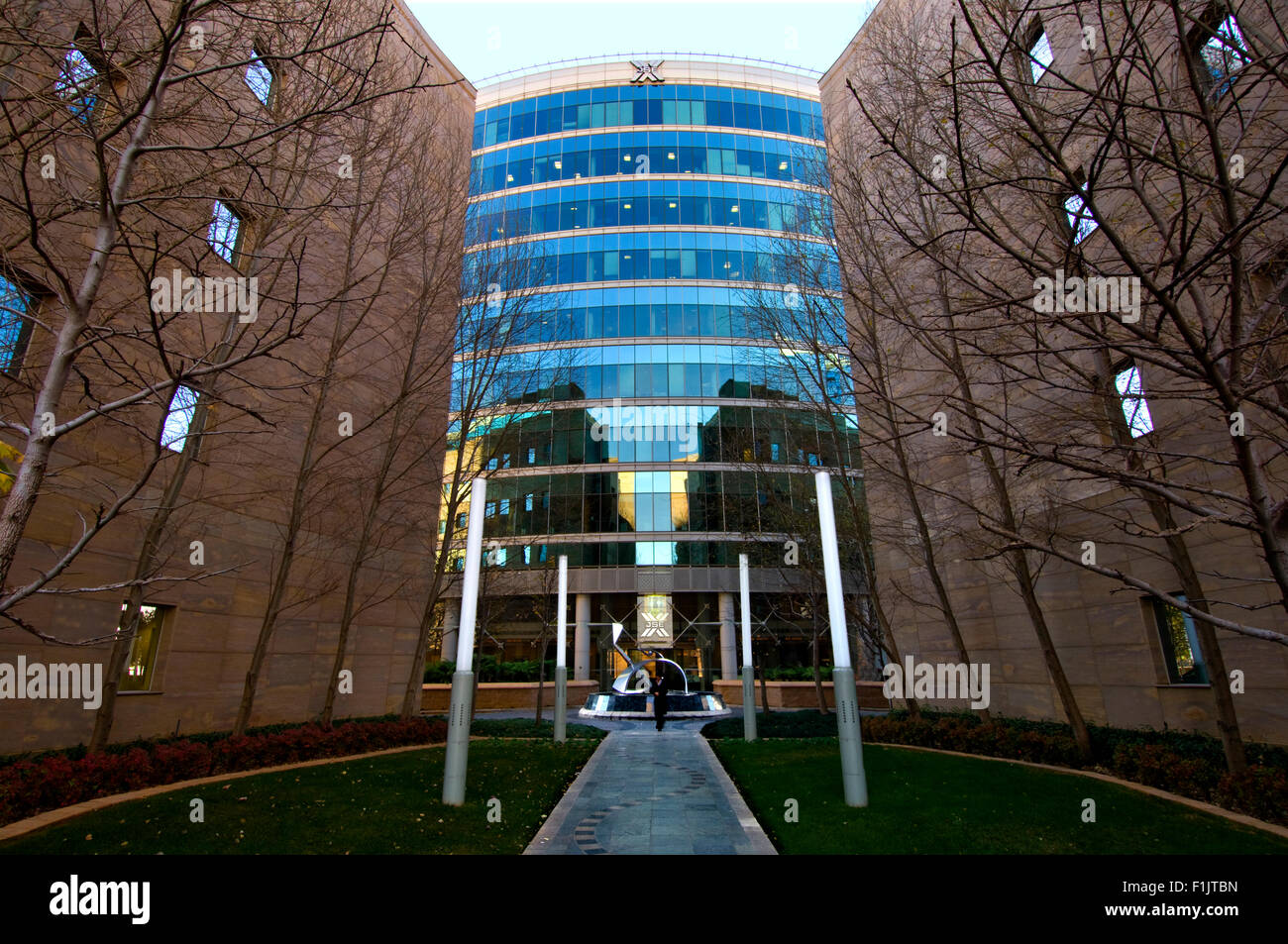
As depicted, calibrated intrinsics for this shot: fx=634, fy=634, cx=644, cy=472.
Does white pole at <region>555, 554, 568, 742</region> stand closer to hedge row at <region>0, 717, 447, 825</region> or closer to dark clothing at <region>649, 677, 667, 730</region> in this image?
dark clothing at <region>649, 677, 667, 730</region>

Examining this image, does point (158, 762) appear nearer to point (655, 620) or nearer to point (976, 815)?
point (976, 815)

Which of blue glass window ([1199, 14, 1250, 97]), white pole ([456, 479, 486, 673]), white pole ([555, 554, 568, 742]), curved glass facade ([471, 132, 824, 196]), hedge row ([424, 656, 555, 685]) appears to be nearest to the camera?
blue glass window ([1199, 14, 1250, 97])

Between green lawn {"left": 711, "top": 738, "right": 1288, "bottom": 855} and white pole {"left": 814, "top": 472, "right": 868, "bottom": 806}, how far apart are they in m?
0.33

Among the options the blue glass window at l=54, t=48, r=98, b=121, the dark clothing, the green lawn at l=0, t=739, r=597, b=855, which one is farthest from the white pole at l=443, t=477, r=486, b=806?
the dark clothing

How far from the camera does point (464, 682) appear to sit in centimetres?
949

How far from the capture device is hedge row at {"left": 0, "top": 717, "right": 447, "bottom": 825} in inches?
298

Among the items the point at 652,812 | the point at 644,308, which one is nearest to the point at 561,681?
the point at 652,812

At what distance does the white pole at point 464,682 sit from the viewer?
29.2ft

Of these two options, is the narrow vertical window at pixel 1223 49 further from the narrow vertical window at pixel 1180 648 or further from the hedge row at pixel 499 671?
the hedge row at pixel 499 671

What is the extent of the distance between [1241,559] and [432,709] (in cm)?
2657

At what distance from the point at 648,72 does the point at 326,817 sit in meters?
49.1

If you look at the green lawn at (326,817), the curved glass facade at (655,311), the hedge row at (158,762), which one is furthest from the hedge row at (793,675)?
the green lawn at (326,817)

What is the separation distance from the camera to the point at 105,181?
14.1ft

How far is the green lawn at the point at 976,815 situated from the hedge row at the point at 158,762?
819 centimetres
